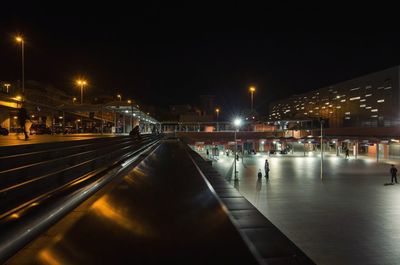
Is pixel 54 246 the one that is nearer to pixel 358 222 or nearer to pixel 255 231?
pixel 255 231

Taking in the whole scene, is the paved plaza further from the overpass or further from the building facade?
the building facade

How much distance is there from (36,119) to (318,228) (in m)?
43.1

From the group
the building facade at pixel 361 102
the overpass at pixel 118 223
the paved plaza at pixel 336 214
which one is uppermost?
the building facade at pixel 361 102

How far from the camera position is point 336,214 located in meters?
13.4

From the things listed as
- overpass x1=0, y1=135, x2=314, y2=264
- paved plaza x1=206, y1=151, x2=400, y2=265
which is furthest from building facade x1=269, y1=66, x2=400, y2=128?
overpass x1=0, y1=135, x2=314, y2=264

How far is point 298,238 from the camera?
34.0 ft

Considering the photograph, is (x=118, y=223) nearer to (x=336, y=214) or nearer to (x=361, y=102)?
(x=336, y=214)

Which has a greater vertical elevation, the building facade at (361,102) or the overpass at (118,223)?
the building facade at (361,102)

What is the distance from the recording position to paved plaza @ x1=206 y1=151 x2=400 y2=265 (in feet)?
30.0

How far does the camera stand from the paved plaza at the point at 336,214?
913cm

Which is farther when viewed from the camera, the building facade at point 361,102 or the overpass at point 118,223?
the building facade at point 361,102

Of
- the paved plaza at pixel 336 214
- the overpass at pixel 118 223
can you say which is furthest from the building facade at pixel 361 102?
the overpass at pixel 118 223

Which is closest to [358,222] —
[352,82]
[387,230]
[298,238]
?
[387,230]

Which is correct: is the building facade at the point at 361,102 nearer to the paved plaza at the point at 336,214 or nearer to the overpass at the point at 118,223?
the paved plaza at the point at 336,214
